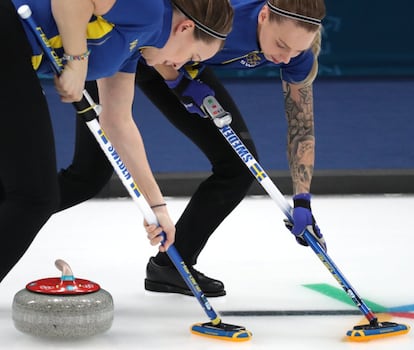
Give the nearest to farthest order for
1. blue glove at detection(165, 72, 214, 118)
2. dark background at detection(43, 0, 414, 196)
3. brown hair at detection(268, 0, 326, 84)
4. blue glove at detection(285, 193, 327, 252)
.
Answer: brown hair at detection(268, 0, 326, 84) → blue glove at detection(285, 193, 327, 252) → blue glove at detection(165, 72, 214, 118) → dark background at detection(43, 0, 414, 196)

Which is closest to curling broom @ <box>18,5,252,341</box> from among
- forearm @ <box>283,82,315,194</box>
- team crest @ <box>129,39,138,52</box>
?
team crest @ <box>129,39,138,52</box>

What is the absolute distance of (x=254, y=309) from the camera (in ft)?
10.2

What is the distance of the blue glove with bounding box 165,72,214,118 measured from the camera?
3.04 m

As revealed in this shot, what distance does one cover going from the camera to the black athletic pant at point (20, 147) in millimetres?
2361

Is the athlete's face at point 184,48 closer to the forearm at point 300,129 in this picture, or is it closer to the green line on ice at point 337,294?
the forearm at point 300,129

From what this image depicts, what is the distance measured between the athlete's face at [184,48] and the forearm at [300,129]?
641mm

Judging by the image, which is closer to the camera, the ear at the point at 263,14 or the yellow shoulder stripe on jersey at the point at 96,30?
the yellow shoulder stripe on jersey at the point at 96,30

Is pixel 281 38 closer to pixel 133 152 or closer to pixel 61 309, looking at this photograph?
pixel 133 152

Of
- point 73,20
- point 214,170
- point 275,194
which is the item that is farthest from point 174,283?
point 73,20

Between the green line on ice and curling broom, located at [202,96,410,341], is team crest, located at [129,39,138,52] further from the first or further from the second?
the green line on ice

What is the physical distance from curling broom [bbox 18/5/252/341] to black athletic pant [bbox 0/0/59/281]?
0.13 feet

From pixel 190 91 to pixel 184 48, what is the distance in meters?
0.58

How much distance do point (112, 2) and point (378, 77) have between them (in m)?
5.02

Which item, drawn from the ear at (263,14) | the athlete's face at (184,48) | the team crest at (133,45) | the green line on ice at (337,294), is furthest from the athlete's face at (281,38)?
the green line on ice at (337,294)
